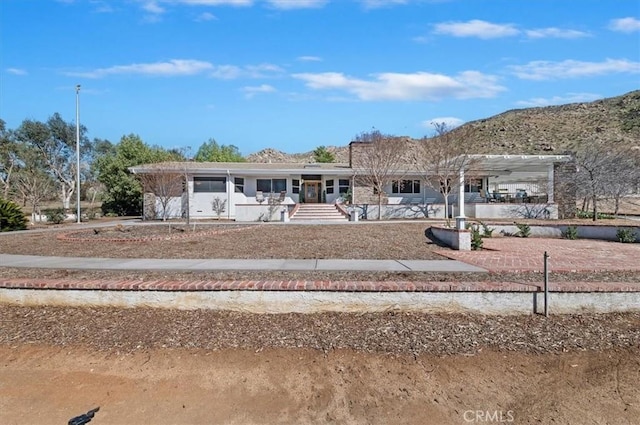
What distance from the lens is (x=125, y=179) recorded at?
28.4m

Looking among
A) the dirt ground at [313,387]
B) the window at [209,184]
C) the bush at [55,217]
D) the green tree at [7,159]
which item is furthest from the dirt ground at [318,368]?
the green tree at [7,159]

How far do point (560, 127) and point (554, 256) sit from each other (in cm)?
4979

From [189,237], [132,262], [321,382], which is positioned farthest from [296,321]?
[189,237]

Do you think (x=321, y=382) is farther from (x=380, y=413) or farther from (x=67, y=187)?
(x=67, y=187)

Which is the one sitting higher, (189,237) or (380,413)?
(189,237)

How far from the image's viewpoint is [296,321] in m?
4.89

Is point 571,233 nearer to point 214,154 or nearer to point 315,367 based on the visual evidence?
point 315,367

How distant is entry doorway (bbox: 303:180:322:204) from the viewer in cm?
2588

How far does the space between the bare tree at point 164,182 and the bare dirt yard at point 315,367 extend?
16.2 meters

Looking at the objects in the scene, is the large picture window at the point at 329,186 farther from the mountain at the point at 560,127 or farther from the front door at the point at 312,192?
the mountain at the point at 560,127

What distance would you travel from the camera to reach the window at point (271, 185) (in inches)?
956

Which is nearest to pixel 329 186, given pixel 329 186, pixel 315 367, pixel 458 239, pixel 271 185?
pixel 329 186

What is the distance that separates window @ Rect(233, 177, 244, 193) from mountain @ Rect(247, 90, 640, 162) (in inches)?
1078

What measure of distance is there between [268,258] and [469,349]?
199 inches
